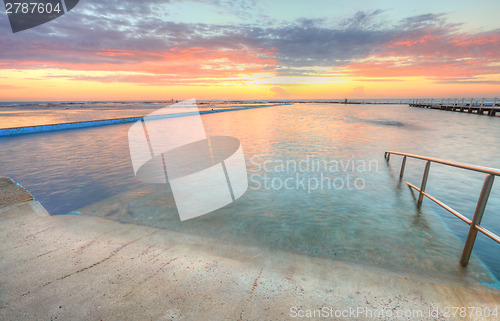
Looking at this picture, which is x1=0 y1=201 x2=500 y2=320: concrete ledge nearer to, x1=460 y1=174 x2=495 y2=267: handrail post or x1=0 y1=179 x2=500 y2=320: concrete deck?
x1=0 y1=179 x2=500 y2=320: concrete deck

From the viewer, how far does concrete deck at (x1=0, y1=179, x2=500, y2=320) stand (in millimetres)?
2143

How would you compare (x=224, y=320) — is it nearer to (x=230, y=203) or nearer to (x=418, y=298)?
(x=418, y=298)

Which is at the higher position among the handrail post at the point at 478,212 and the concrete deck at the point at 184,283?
the handrail post at the point at 478,212

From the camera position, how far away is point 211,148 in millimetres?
11492

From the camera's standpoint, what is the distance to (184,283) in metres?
2.48

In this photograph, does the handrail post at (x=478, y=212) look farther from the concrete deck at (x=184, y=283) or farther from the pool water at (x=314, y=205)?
the concrete deck at (x=184, y=283)

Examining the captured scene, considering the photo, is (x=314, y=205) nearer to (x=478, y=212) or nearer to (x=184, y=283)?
(x=478, y=212)

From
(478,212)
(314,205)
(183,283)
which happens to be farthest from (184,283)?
(478,212)

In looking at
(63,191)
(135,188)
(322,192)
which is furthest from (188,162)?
(322,192)

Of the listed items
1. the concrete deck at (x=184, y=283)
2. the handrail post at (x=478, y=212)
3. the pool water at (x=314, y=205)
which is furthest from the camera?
the pool water at (x=314, y=205)

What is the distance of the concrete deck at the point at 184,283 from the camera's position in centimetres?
214

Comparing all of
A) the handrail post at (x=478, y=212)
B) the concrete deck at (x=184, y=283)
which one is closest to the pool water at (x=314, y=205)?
the handrail post at (x=478, y=212)

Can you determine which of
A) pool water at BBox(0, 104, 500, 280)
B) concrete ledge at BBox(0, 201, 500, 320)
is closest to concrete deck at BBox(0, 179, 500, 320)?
concrete ledge at BBox(0, 201, 500, 320)

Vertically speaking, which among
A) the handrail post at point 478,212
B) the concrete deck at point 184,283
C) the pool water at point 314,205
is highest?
the handrail post at point 478,212
